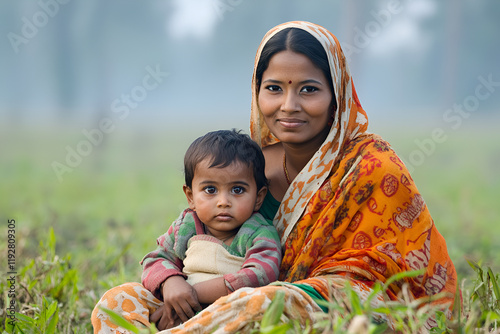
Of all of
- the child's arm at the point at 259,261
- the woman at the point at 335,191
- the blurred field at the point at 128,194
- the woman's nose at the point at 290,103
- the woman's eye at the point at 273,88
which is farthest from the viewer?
the blurred field at the point at 128,194

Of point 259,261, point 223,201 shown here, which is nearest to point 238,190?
point 223,201

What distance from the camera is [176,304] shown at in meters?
2.61

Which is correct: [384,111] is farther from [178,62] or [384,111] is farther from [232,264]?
[232,264]

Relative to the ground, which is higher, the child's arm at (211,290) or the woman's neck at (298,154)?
the woman's neck at (298,154)

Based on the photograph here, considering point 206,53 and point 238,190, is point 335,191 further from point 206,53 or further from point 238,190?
point 206,53

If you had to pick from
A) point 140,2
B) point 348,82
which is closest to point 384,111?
point 140,2

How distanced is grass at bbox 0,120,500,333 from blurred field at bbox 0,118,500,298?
23 millimetres

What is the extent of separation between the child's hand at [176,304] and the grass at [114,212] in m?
0.63

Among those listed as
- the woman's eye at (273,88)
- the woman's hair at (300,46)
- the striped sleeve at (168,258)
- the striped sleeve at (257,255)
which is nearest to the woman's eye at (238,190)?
the striped sleeve at (257,255)

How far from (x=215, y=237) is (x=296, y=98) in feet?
2.63

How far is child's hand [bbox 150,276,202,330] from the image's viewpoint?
8.54ft

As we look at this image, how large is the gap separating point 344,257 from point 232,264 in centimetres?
52

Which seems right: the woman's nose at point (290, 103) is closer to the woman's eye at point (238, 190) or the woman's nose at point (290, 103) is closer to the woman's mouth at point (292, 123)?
the woman's mouth at point (292, 123)

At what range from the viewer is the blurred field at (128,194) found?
5.83 m
